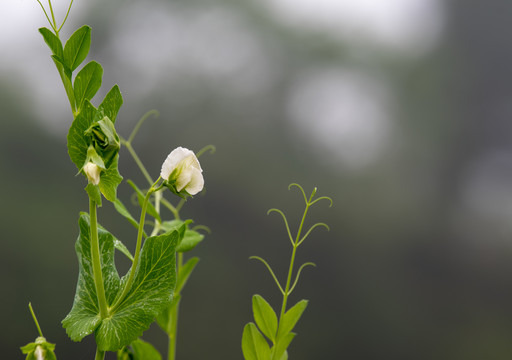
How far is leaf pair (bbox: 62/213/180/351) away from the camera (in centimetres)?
25

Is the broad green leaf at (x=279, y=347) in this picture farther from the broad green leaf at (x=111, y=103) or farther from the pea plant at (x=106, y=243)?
the broad green leaf at (x=111, y=103)

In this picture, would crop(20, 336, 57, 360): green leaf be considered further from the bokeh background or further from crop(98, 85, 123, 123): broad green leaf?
the bokeh background

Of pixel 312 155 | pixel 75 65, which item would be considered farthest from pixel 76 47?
pixel 312 155

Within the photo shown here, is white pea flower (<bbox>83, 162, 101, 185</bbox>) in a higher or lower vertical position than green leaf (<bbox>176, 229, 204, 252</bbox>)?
higher

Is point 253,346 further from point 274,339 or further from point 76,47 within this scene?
point 76,47

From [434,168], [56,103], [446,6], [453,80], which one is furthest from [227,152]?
[446,6]

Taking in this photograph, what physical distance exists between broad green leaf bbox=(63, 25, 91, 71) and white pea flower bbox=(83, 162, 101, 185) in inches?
2.5

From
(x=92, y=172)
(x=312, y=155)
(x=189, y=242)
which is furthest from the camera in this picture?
(x=312, y=155)

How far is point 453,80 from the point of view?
1.78 m

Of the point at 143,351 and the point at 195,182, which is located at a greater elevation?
the point at 195,182

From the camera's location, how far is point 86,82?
26 centimetres

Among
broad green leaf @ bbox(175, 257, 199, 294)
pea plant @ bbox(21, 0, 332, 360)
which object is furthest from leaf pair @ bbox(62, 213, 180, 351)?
broad green leaf @ bbox(175, 257, 199, 294)

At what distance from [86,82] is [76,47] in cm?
2

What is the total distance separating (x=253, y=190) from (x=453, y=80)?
31.7 inches
